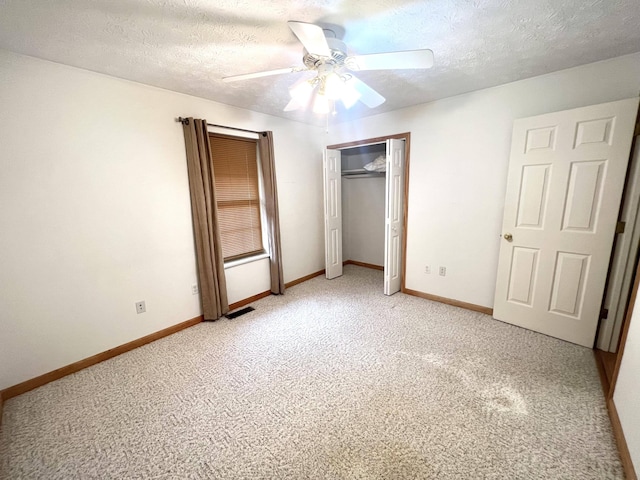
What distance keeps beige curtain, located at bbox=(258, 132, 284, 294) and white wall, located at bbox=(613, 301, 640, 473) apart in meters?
3.09

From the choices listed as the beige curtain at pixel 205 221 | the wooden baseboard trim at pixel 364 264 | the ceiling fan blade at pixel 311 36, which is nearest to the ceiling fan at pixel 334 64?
the ceiling fan blade at pixel 311 36

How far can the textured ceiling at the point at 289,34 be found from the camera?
1384 mm

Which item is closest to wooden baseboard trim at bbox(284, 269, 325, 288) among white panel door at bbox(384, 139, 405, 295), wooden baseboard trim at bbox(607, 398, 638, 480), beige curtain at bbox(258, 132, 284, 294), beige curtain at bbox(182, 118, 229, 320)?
beige curtain at bbox(258, 132, 284, 294)

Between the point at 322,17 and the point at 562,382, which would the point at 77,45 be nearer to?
the point at 322,17

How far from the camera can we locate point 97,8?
1.36m

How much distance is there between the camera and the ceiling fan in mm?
1303

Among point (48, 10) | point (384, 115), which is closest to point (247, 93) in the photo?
point (48, 10)

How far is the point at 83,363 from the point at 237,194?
218cm

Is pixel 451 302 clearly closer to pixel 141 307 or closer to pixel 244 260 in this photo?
pixel 244 260

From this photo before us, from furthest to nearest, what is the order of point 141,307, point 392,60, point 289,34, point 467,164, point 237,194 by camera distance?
1. point 237,194
2. point 467,164
3. point 141,307
4. point 289,34
5. point 392,60

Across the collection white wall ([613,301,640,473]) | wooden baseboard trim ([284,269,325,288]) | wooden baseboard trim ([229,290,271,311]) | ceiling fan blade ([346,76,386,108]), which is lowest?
wooden baseboard trim ([229,290,271,311])

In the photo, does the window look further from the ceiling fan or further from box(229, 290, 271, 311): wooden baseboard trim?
the ceiling fan

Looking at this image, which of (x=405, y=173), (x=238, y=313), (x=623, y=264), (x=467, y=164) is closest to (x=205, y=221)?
(x=238, y=313)

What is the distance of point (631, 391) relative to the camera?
141 centimetres
